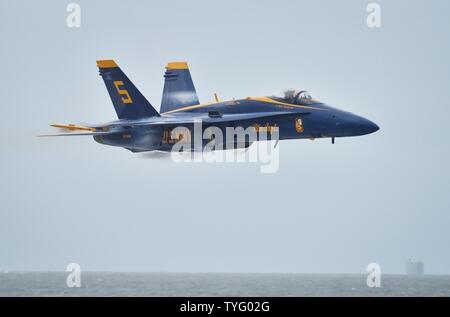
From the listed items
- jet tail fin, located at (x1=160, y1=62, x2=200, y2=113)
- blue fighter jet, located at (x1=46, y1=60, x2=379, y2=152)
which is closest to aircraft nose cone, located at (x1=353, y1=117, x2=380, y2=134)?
blue fighter jet, located at (x1=46, y1=60, x2=379, y2=152)

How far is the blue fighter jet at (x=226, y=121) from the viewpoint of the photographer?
40.3 metres

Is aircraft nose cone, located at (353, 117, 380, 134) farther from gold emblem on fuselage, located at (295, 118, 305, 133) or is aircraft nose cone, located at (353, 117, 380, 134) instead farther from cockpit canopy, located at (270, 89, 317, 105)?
gold emblem on fuselage, located at (295, 118, 305, 133)

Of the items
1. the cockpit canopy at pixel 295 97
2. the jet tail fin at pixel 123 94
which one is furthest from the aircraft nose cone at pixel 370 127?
the jet tail fin at pixel 123 94

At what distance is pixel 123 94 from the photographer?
138 feet

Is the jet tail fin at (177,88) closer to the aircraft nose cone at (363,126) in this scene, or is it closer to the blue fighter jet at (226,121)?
the blue fighter jet at (226,121)

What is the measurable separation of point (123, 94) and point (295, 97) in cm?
835

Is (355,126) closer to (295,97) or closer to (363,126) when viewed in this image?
(363,126)

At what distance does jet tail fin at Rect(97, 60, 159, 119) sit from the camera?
4159 cm

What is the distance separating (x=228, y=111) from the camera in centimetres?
4072

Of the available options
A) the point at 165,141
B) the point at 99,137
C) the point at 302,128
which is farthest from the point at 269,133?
the point at 99,137
